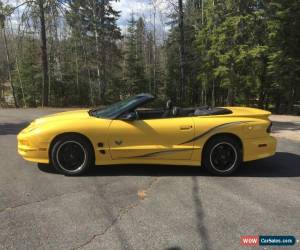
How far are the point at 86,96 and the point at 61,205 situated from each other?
28.1 metres

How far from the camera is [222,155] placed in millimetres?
6461

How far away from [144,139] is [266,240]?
2.85 metres

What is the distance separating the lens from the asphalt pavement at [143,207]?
3863 millimetres

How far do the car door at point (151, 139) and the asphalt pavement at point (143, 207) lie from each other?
13.1 inches

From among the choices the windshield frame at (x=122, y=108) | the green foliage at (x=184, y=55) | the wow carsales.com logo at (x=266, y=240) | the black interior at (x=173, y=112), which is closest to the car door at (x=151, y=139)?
the windshield frame at (x=122, y=108)

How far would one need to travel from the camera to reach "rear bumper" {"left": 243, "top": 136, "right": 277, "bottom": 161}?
6.49 m

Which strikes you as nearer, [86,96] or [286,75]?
[286,75]

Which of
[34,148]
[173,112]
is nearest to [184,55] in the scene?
[173,112]

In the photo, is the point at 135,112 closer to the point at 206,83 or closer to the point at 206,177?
the point at 206,177

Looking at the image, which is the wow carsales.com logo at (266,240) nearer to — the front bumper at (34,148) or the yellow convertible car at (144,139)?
the yellow convertible car at (144,139)

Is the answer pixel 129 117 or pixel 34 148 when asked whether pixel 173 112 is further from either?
pixel 34 148

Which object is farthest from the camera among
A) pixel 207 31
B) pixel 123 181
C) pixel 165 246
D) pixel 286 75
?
pixel 207 31

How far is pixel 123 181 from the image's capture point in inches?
232

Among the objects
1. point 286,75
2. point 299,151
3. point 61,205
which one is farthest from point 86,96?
point 61,205
